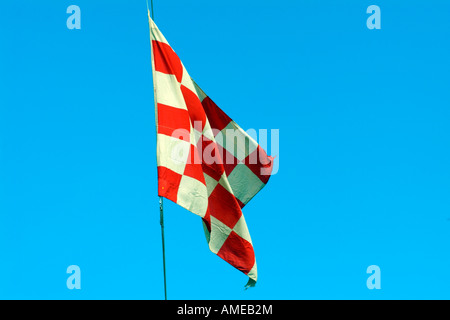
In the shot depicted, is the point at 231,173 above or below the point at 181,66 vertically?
below

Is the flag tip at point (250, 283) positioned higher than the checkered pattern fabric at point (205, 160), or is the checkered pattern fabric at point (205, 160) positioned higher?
the checkered pattern fabric at point (205, 160)

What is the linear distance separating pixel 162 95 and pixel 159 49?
1145mm

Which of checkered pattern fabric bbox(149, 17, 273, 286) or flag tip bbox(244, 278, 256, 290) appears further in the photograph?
flag tip bbox(244, 278, 256, 290)

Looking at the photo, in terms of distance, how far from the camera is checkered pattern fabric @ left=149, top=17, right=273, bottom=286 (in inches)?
643

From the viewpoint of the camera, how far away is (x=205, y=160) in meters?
17.9

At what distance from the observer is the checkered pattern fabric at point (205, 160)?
16.3m

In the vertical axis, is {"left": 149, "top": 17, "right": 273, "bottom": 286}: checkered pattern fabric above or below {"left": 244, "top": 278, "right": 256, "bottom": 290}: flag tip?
above

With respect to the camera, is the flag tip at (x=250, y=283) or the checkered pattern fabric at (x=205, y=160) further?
the flag tip at (x=250, y=283)

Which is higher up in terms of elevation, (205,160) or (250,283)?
(205,160)
